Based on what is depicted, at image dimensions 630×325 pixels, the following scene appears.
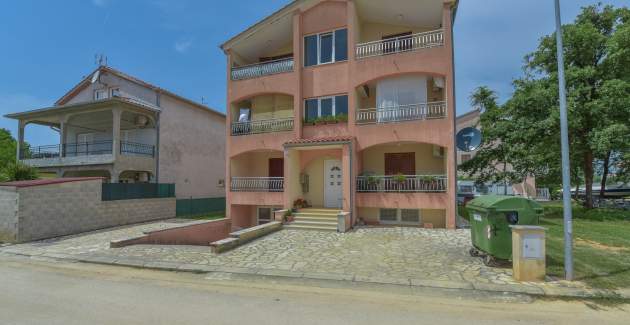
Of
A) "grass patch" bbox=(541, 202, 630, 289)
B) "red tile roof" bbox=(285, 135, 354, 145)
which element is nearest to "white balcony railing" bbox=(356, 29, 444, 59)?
"red tile roof" bbox=(285, 135, 354, 145)

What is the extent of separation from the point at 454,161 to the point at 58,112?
2397 centimetres

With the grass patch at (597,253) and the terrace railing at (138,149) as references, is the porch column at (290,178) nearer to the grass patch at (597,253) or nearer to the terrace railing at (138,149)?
the grass patch at (597,253)

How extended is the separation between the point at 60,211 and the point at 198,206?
891 cm

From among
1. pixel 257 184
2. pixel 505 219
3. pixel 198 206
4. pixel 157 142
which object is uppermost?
pixel 157 142

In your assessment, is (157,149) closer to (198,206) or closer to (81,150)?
(198,206)

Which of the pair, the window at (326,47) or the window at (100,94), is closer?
the window at (326,47)

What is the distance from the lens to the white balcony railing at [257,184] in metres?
16.3

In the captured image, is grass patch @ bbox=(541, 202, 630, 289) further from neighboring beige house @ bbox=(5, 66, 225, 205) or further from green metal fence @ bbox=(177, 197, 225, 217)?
neighboring beige house @ bbox=(5, 66, 225, 205)

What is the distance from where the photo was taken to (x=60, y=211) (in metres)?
13.4

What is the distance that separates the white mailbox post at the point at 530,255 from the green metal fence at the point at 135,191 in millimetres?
17590

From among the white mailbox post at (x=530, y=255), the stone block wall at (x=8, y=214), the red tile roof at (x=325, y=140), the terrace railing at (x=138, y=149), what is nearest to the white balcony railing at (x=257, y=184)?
the red tile roof at (x=325, y=140)

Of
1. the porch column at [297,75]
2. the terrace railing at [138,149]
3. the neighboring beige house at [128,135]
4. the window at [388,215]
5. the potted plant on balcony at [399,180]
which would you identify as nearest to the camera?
the potted plant on balcony at [399,180]

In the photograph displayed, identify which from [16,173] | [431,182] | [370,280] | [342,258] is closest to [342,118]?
[431,182]

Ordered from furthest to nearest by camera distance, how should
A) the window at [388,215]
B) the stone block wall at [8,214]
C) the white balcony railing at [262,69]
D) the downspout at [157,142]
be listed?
the downspout at [157,142], the white balcony railing at [262,69], the window at [388,215], the stone block wall at [8,214]
